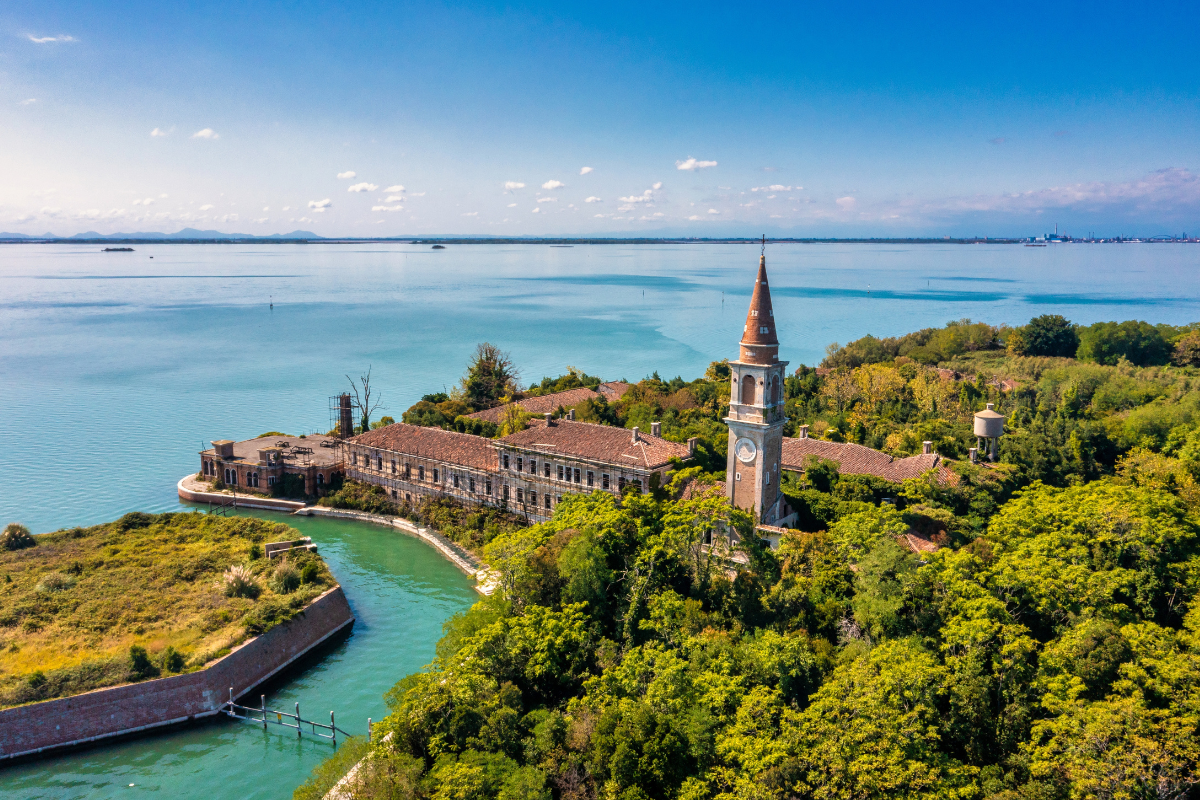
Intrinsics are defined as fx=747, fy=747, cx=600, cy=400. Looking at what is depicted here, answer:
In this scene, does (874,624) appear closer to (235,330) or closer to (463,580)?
(463,580)

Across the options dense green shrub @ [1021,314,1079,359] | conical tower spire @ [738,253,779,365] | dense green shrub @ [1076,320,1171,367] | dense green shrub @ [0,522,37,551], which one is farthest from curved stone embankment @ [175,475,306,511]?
dense green shrub @ [1076,320,1171,367]

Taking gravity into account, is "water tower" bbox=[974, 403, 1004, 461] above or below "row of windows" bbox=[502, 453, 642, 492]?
above

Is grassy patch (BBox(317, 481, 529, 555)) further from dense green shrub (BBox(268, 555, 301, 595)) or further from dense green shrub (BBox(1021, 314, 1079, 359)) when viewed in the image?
dense green shrub (BBox(1021, 314, 1079, 359))

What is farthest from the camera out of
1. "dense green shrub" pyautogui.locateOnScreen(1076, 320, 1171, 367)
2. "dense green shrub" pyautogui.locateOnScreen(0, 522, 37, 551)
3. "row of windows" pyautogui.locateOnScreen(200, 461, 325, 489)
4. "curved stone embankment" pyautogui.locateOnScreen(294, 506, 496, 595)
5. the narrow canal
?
"dense green shrub" pyautogui.locateOnScreen(1076, 320, 1171, 367)

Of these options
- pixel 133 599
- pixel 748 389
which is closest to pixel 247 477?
pixel 133 599

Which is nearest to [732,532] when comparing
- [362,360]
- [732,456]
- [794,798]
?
[732,456]

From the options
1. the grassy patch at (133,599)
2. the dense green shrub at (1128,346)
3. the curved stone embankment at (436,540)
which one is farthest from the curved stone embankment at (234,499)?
the dense green shrub at (1128,346)

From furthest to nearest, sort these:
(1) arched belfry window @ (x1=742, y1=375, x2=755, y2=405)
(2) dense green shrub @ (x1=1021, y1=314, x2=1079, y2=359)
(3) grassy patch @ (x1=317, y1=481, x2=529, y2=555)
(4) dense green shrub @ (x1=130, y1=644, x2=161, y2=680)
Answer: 1. (2) dense green shrub @ (x1=1021, y1=314, x2=1079, y2=359)
2. (3) grassy patch @ (x1=317, y1=481, x2=529, y2=555)
3. (1) arched belfry window @ (x1=742, y1=375, x2=755, y2=405)
4. (4) dense green shrub @ (x1=130, y1=644, x2=161, y2=680)

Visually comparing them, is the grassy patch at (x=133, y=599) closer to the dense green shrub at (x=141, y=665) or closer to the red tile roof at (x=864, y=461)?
the dense green shrub at (x=141, y=665)
